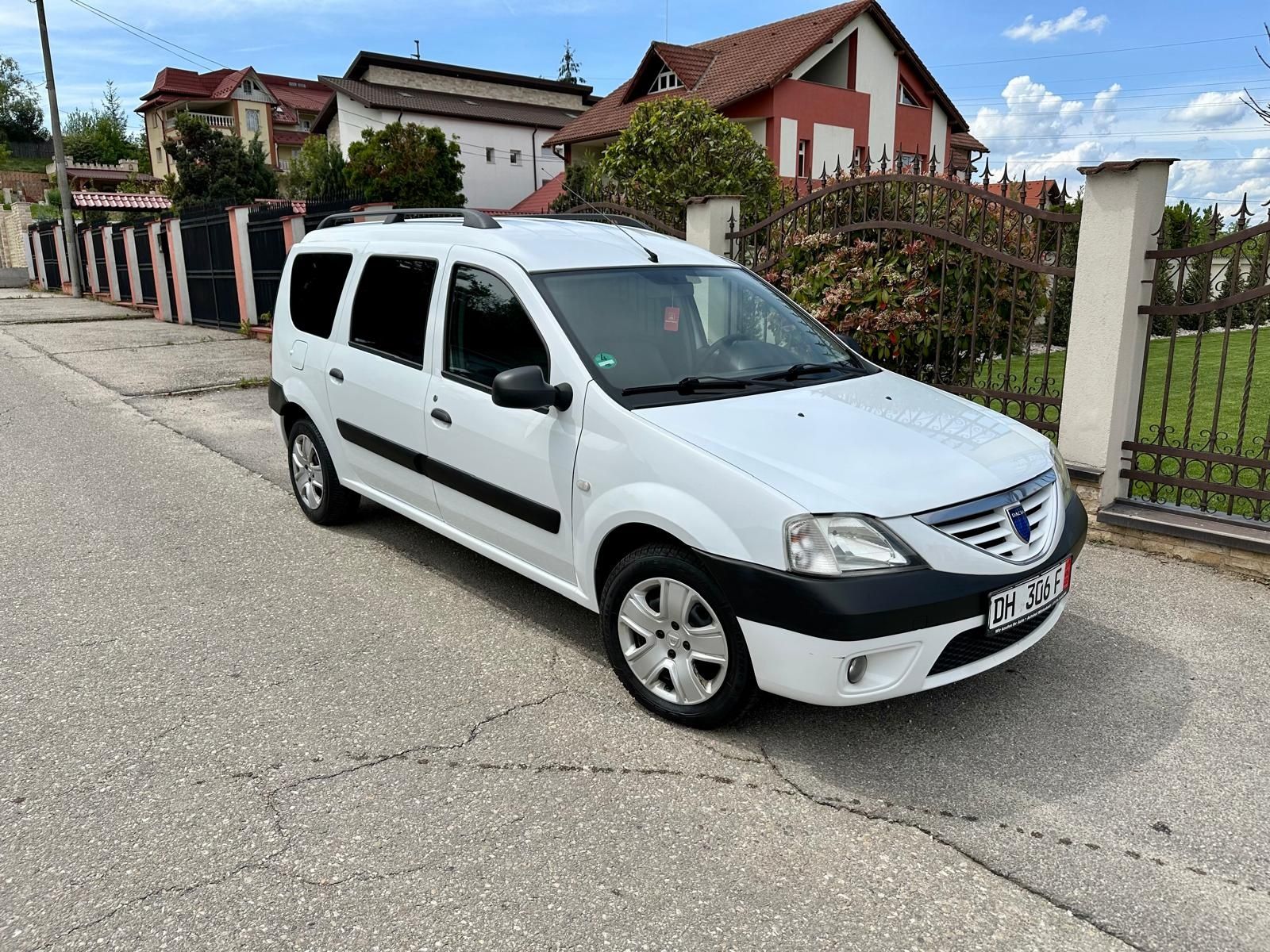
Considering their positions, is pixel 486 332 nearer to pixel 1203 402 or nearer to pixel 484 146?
pixel 1203 402

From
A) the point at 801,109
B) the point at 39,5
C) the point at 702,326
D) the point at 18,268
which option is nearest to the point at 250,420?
the point at 702,326

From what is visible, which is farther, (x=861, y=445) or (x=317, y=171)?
(x=317, y=171)

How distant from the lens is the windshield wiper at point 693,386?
3.82 meters

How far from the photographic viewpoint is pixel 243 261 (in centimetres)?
1672

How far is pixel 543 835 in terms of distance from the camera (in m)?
2.95

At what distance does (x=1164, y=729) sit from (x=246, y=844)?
10.7 feet

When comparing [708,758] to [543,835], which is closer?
[543,835]

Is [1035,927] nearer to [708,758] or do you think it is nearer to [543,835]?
[708,758]

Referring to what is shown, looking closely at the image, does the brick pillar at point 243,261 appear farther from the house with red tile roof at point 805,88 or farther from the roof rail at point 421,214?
the house with red tile roof at point 805,88

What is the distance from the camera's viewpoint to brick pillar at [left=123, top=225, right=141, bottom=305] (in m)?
22.6

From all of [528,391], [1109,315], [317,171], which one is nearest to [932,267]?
[1109,315]

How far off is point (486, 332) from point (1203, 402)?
26.2 feet

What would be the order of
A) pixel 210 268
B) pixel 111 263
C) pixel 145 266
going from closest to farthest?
1. pixel 210 268
2. pixel 145 266
3. pixel 111 263

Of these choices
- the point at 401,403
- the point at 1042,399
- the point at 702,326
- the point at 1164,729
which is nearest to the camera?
the point at 1164,729
